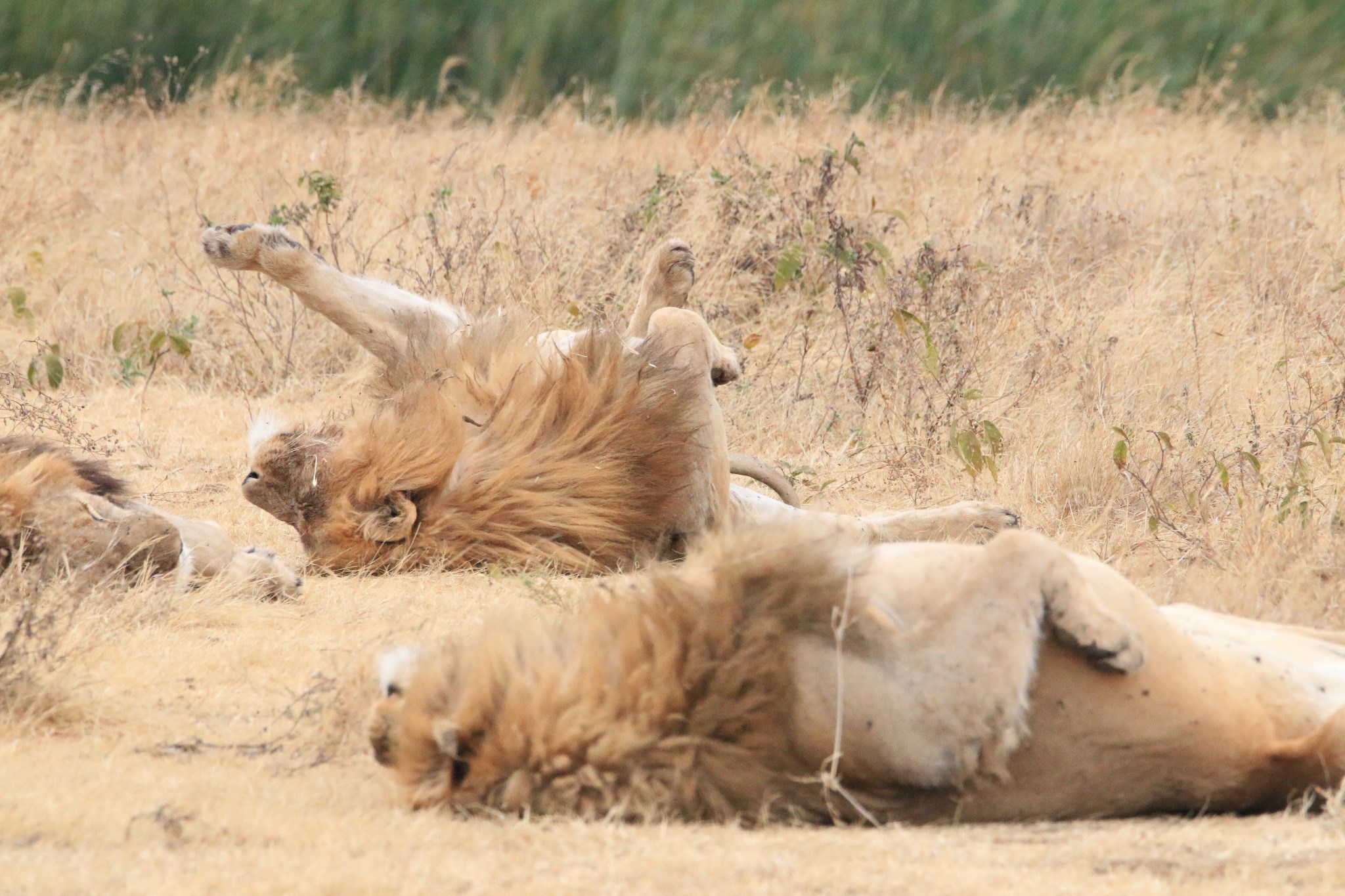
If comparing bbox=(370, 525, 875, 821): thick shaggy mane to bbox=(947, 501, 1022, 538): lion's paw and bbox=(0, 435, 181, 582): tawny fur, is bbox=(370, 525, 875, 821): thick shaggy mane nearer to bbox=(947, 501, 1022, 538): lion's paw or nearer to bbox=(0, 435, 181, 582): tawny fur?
bbox=(0, 435, 181, 582): tawny fur

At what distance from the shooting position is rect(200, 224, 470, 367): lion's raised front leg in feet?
18.1

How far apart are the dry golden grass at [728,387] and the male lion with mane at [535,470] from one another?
0.70ft

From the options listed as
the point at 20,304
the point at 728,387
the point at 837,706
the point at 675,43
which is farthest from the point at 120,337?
the point at 675,43

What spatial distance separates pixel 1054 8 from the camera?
12.7m

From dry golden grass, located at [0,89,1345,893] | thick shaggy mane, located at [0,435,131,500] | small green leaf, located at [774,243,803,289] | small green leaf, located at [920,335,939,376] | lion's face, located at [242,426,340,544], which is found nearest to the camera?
dry golden grass, located at [0,89,1345,893]

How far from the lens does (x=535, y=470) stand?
5.01 meters

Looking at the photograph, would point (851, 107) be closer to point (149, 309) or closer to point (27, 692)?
point (149, 309)

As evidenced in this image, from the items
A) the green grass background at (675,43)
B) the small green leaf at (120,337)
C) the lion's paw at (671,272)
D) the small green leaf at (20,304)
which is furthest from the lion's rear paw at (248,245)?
the green grass background at (675,43)

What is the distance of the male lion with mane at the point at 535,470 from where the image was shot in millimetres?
4969

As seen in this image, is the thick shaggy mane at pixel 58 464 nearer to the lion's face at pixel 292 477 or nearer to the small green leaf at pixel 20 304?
the lion's face at pixel 292 477

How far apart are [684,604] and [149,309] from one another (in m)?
5.63

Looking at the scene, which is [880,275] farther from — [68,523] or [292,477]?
[68,523]

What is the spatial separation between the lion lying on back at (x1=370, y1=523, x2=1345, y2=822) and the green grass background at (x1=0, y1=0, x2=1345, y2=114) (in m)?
9.52

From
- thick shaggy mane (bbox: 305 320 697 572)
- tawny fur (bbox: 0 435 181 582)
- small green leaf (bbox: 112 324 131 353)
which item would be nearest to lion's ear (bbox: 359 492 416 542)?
thick shaggy mane (bbox: 305 320 697 572)
